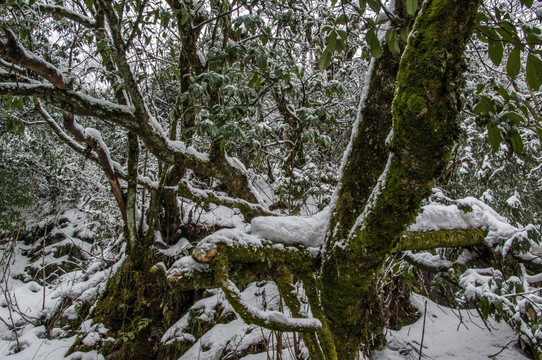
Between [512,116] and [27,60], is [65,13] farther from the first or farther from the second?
[512,116]

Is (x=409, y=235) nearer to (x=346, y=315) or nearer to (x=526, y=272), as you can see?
(x=346, y=315)

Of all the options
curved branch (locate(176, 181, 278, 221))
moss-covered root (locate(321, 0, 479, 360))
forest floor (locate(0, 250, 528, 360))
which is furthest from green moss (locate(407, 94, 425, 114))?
forest floor (locate(0, 250, 528, 360))

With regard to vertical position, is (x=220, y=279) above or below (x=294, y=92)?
below

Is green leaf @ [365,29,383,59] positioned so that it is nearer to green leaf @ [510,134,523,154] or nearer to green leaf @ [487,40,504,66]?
green leaf @ [487,40,504,66]

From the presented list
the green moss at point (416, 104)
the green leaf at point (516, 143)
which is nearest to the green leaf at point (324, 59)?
the green moss at point (416, 104)

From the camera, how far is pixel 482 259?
6.62 feet

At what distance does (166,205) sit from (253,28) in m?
2.45

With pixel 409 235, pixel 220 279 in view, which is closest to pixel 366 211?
pixel 409 235

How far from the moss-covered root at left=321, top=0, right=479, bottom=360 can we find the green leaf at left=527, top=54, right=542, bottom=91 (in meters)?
0.17

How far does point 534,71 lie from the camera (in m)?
0.81

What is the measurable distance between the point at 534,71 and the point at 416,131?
0.34m

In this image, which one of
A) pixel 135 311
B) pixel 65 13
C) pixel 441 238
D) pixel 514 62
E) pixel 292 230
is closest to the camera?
pixel 514 62

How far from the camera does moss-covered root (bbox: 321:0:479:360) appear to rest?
2.93 feet

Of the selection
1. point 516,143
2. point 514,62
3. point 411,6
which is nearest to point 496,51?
point 514,62
